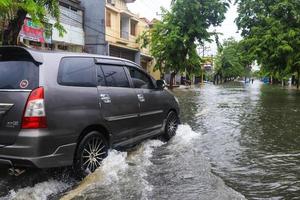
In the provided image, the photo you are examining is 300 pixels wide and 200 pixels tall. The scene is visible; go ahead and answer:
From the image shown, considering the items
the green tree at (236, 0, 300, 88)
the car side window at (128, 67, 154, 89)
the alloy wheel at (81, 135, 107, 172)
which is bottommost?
the alloy wheel at (81, 135, 107, 172)

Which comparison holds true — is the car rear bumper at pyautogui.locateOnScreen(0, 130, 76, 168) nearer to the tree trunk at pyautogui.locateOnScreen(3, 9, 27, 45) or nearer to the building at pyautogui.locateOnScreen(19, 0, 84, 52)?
the tree trunk at pyautogui.locateOnScreen(3, 9, 27, 45)

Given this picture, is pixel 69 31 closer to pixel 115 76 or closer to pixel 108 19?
pixel 108 19

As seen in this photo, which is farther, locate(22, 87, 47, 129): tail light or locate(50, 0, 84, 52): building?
locate(50, 0, 84, 52): building

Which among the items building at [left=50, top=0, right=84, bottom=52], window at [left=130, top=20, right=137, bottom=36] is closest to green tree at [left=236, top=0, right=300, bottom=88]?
building at [left=50, top=0, right=84, bottom=52]

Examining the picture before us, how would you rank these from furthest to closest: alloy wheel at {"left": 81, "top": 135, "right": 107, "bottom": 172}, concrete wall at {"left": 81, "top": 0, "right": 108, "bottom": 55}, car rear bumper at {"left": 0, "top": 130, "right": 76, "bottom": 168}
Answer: concrete wall at {"left": 81, "top": 0, "right": 108, "bottom": 55}, alloy wheel at {"left": 81, "top": 135, "right": 107, "bottom": 172}, car rear bumper at {"left": 0, "top": 130, "right": 76, "bottom": 168}

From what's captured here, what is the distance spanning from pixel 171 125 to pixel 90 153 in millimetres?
3465

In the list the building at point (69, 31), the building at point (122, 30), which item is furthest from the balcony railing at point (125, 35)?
the building at point (69, 31)

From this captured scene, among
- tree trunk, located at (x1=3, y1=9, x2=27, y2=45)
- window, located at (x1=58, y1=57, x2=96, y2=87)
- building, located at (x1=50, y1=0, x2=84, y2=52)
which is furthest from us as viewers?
building, located at (x1=50, y1=0, x2=84, y2=52)

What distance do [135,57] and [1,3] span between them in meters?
38.0

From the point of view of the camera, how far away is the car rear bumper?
4961 millimetres

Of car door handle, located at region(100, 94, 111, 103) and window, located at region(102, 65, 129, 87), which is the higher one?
window, located at region(102, 65, 129, 87)

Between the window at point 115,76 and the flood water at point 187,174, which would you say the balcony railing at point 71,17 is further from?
the window at point 115,76

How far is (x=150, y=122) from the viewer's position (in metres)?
7.84

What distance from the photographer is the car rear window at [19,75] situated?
17.0ft
